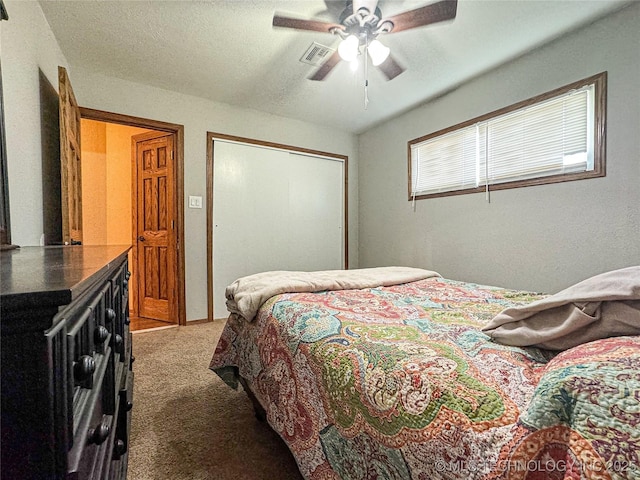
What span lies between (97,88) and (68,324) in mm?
3339

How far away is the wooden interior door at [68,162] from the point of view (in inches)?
77.0

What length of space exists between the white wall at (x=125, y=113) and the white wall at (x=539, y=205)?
1.12 m

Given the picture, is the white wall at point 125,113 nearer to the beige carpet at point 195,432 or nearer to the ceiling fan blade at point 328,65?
the beige carpet at point 195,432

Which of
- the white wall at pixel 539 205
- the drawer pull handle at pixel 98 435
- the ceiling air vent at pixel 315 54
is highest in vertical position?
the ceiling air vent at pixel 315 54

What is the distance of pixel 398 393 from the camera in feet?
2.23

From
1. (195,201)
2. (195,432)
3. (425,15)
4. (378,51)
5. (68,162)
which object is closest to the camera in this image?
(195,432)

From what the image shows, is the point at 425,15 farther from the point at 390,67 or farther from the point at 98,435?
the point at 98,435

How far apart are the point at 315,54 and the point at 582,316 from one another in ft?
8.30

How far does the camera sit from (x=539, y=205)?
7.98ft

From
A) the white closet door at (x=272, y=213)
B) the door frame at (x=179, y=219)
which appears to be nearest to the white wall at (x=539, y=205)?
the white closet door at (x=272, y=213)

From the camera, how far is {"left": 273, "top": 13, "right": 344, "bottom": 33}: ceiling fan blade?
5.71 feet

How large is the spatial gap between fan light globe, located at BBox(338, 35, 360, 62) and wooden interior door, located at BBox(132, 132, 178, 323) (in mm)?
2202

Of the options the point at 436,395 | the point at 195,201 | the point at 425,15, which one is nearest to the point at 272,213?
the point at 195,201

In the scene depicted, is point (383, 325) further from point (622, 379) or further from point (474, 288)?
point (474, 288)
